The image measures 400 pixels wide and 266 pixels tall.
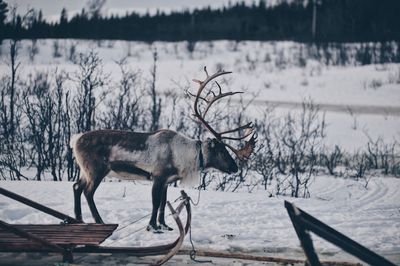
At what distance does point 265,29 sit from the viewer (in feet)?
127

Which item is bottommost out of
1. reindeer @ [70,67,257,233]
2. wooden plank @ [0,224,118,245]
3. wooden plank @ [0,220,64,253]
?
wooden plank @ [0,224,118,245]

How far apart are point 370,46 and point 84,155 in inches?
1069

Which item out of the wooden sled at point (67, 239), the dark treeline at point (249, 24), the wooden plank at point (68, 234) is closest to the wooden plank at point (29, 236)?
the wooden sled at point (67, 239)

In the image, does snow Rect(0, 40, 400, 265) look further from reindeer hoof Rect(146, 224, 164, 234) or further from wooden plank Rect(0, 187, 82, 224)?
wooden plank Rect(0, 187, 82, 224)

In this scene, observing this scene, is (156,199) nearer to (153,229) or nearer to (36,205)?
(153,229)

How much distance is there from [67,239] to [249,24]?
37.1 m

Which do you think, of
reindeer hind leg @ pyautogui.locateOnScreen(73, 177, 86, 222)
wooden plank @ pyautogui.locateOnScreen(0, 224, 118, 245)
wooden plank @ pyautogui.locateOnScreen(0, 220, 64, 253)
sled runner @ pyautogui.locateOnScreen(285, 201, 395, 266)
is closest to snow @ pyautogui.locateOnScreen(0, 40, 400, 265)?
reindeer hind leg @ pyautogui.locateOnScreen(73, 177, 86, 222)

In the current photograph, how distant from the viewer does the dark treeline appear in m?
32.9

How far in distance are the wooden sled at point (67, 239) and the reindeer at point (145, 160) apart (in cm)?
89

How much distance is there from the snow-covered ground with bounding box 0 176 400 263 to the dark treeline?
22821 mm

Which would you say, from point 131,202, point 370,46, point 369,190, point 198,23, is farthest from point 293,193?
point 198,23

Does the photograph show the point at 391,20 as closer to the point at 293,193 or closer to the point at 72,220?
the point at 293,193

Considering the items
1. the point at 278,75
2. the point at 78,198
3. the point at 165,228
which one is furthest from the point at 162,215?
the point at 278,75

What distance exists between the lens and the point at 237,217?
7.24 m
